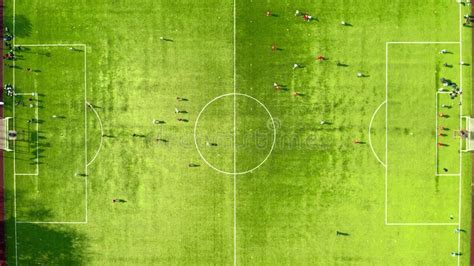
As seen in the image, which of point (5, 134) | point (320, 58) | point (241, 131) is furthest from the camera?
point (5, 134)

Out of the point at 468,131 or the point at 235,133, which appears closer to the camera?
the point at 468,131

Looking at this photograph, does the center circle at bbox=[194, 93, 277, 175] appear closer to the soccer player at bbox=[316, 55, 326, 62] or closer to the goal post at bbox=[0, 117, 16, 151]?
the soccer player at bbox=[316, 55, 326, 62]

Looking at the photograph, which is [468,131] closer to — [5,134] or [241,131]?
[241,131]

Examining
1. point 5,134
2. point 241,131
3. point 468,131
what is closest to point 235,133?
point 241,131

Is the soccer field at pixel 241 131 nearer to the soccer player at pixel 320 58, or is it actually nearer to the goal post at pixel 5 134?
the soccer player at pixel 320 58

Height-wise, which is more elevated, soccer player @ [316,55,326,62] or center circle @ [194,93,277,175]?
soccer player @ [316,55,326,62]

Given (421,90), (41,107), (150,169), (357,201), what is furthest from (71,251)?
(421,90)

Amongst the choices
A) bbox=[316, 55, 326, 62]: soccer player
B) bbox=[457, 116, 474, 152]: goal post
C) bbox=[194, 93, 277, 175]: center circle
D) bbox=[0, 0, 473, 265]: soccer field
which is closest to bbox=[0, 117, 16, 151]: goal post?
bbox=[0, 0, 473, 265]: soccer field
